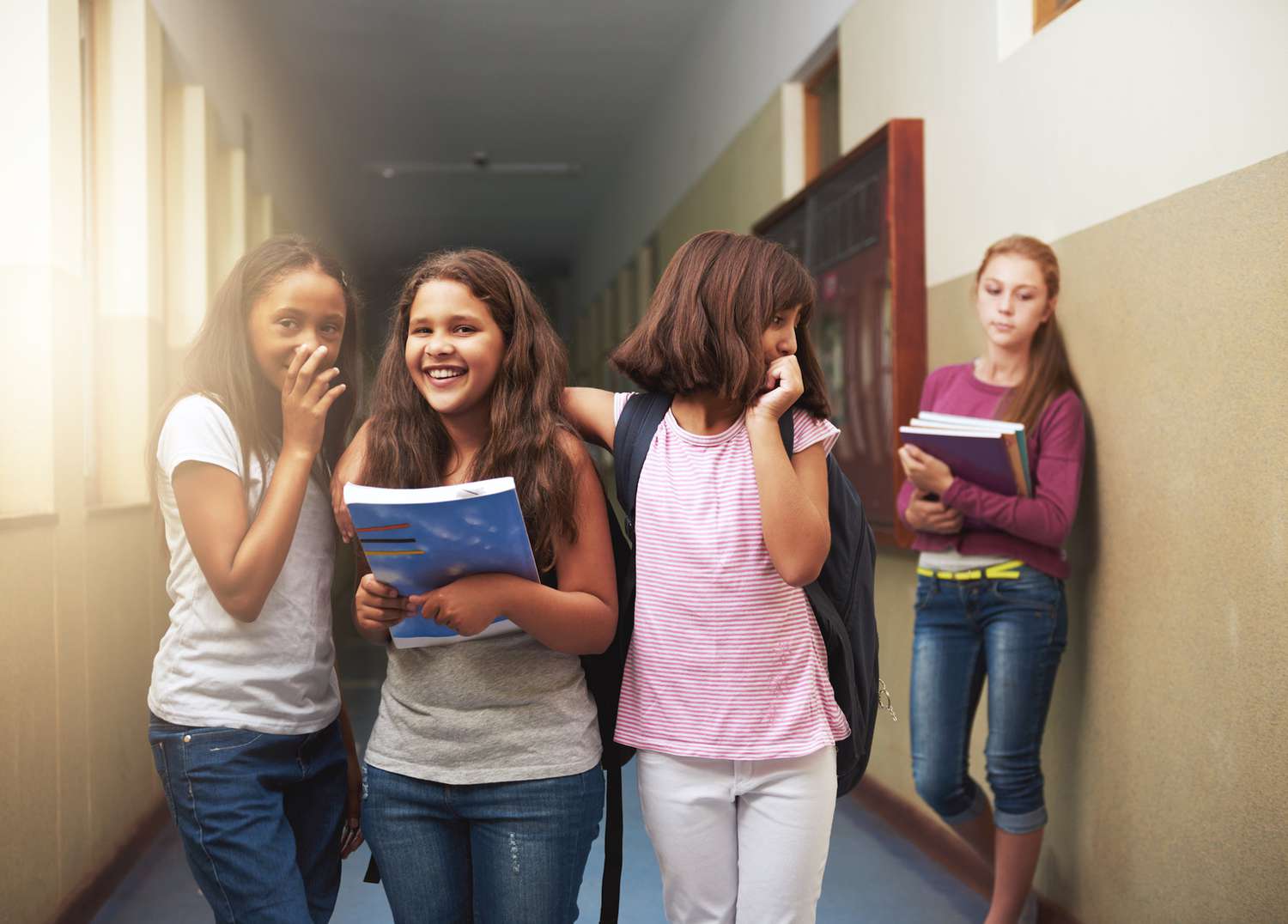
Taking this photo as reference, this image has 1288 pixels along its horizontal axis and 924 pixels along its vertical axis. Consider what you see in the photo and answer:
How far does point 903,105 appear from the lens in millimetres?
3947

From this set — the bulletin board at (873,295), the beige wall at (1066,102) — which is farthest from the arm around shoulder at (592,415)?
the bulletin board at (873,295)

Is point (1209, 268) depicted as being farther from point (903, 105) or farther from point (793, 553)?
point (903, 105)

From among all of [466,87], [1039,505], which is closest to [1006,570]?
[1039,505]

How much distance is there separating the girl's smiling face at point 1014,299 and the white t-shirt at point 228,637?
180 centimetres

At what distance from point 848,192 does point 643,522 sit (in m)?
2.80

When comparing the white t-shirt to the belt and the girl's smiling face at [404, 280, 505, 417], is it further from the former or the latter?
the belt

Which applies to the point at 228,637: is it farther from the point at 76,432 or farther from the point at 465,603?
the point at 76,432

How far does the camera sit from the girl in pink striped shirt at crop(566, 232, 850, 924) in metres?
1.63

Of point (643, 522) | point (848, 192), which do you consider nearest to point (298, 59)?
point (848, 192)

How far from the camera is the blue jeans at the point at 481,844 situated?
150cm

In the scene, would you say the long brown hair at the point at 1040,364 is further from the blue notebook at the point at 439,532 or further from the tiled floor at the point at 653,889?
the blue notebook at the point at 439,532

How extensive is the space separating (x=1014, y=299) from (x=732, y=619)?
1.51 metres

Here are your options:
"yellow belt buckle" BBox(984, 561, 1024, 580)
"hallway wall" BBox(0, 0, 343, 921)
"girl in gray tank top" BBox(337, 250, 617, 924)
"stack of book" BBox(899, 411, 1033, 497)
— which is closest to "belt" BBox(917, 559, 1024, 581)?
"yellow belt buckle" BBox(984, 561, 1024, 580)

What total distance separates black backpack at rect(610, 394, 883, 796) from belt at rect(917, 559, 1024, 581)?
1072mm
